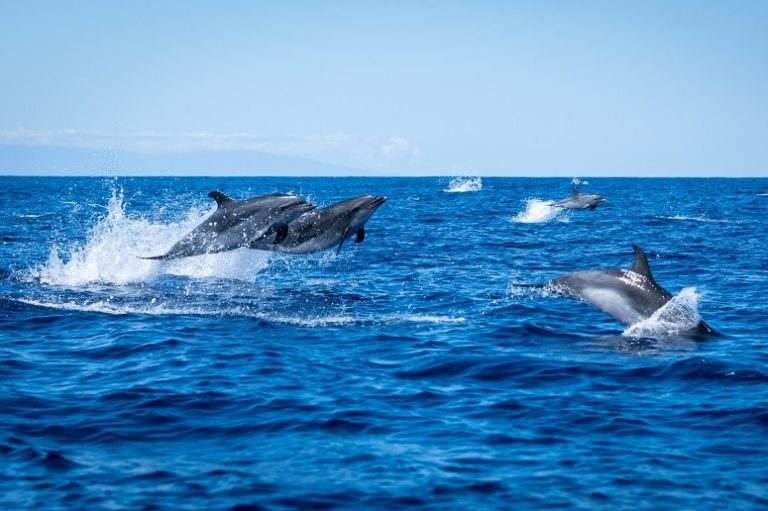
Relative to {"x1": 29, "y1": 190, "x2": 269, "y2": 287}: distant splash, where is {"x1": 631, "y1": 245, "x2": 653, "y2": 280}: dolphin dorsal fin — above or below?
above

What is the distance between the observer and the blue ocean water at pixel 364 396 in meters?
7.34

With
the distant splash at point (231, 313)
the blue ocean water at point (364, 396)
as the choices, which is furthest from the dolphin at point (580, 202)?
→ the distant splash at point (231, 313)

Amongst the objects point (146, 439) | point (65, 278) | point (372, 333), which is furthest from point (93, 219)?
point (146, 439)

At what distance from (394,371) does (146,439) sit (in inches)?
141

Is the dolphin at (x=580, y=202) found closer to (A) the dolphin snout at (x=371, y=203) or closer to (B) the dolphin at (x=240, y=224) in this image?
(A) the dolphin snout at (x=371, y=203)

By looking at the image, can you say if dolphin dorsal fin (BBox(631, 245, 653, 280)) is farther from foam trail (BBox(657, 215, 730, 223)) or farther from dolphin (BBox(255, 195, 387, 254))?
foam trail (BBox(657, 215, 730, 223))

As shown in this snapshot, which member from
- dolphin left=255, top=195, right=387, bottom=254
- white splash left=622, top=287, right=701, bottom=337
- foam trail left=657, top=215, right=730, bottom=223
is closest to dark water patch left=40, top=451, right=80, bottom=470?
white splash left=622, top=287, right=701, bottom=337

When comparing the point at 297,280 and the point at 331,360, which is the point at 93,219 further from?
the point at 331,360

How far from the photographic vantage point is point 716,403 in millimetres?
9945

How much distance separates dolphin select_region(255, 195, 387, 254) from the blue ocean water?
103cm

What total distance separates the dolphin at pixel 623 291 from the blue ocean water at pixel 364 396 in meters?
0.27

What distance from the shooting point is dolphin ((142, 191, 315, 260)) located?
683 inches

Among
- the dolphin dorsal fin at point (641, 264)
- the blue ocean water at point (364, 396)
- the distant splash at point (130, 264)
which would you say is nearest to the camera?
the blue ocean water at point (364, 396)

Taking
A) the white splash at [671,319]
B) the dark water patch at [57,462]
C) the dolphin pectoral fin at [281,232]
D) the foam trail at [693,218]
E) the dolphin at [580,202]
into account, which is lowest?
the dark water patch at [57,462]
